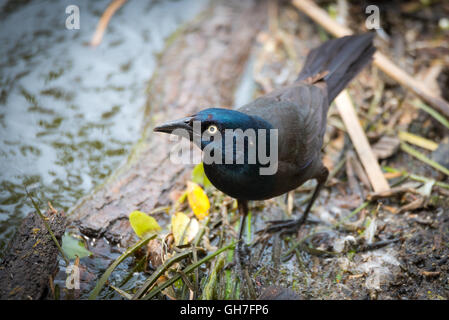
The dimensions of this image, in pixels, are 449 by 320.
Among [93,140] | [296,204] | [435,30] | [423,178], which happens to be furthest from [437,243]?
[435,30]

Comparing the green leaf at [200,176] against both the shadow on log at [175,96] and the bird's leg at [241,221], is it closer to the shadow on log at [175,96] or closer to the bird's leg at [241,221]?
the shadow on log at [175,96]

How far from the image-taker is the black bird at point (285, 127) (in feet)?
9.11

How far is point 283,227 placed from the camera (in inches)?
139

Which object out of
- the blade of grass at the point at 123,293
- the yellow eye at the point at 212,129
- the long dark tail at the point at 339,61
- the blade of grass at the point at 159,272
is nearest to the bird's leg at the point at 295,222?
the long dark tail at the point at 339,61

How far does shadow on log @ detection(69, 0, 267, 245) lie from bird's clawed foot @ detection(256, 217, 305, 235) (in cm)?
82

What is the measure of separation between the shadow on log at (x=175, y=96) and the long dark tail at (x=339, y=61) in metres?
1.05

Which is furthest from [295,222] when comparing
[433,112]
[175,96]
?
[433,112]

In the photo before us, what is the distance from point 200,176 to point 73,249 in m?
1.19

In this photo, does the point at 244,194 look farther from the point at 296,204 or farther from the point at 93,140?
the point at 93,140

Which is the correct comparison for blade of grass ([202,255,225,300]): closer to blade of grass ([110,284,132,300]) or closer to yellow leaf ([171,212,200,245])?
yellow leaf ([171,212,200,245])

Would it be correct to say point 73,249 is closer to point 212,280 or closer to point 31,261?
point 31,261

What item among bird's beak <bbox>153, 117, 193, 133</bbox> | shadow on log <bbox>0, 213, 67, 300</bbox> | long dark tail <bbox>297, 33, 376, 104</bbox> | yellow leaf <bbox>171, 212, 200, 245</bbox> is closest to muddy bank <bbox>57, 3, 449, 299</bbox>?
yellow leaf <bbox>171, 212, 200, 245</bbox>

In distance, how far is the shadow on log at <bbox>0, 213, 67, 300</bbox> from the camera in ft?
7.80

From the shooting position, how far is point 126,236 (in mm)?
3248
